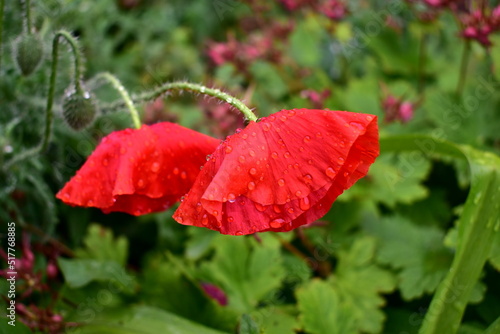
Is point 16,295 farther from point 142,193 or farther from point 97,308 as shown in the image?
point 142,193

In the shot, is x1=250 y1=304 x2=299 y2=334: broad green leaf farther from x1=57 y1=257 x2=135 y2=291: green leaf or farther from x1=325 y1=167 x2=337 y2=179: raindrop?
x1=325 y1=167 x2=337 y2=179: raindrop

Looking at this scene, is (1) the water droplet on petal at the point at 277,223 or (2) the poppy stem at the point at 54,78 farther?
(2) the poppy stem at the point at 54,78

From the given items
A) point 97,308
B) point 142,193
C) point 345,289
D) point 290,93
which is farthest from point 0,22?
point 290,93

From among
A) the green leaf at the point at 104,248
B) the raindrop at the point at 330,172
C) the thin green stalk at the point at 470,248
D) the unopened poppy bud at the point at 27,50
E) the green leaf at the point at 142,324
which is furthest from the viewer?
the green leaf at the point at 104,248

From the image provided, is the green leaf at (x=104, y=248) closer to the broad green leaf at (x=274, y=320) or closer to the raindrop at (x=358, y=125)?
the broad green leaf at (x=274, y=320)

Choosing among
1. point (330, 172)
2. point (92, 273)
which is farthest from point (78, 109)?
point (330, 172)

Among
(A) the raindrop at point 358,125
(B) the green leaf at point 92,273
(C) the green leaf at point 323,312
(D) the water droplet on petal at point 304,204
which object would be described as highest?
(A) the raindrop at point 358,125

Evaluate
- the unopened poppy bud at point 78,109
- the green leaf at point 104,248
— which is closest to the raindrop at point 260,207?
the unopened poppy bud at point 78,109
